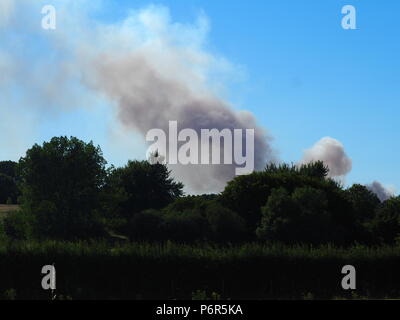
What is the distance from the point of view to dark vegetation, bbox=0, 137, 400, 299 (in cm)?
4616

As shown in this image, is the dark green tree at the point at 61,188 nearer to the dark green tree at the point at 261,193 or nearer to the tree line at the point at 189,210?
the tree line at the point at 189,210

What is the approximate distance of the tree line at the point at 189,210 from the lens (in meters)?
77.5

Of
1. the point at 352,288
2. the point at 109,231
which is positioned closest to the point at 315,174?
the point at 109,231

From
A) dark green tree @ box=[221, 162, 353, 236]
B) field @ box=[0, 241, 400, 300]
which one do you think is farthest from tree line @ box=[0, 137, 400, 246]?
field @ box=[0, 241, 400, 300]

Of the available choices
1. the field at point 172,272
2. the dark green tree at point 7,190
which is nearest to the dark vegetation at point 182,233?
the field at point 172,272

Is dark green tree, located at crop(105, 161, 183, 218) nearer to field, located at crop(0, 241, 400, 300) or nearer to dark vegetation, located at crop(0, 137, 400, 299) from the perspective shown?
dark vegetation, located at crop(0, 137, 400, 299)

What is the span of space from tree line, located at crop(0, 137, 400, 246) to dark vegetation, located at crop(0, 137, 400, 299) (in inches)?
6.1

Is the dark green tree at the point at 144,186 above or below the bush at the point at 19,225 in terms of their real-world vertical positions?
above

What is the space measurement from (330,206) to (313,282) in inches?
1576

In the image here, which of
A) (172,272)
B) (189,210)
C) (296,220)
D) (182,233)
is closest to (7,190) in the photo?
(189,210)

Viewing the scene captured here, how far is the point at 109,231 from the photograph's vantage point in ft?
358

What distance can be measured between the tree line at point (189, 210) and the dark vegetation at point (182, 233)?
15cm

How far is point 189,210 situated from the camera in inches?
3504
